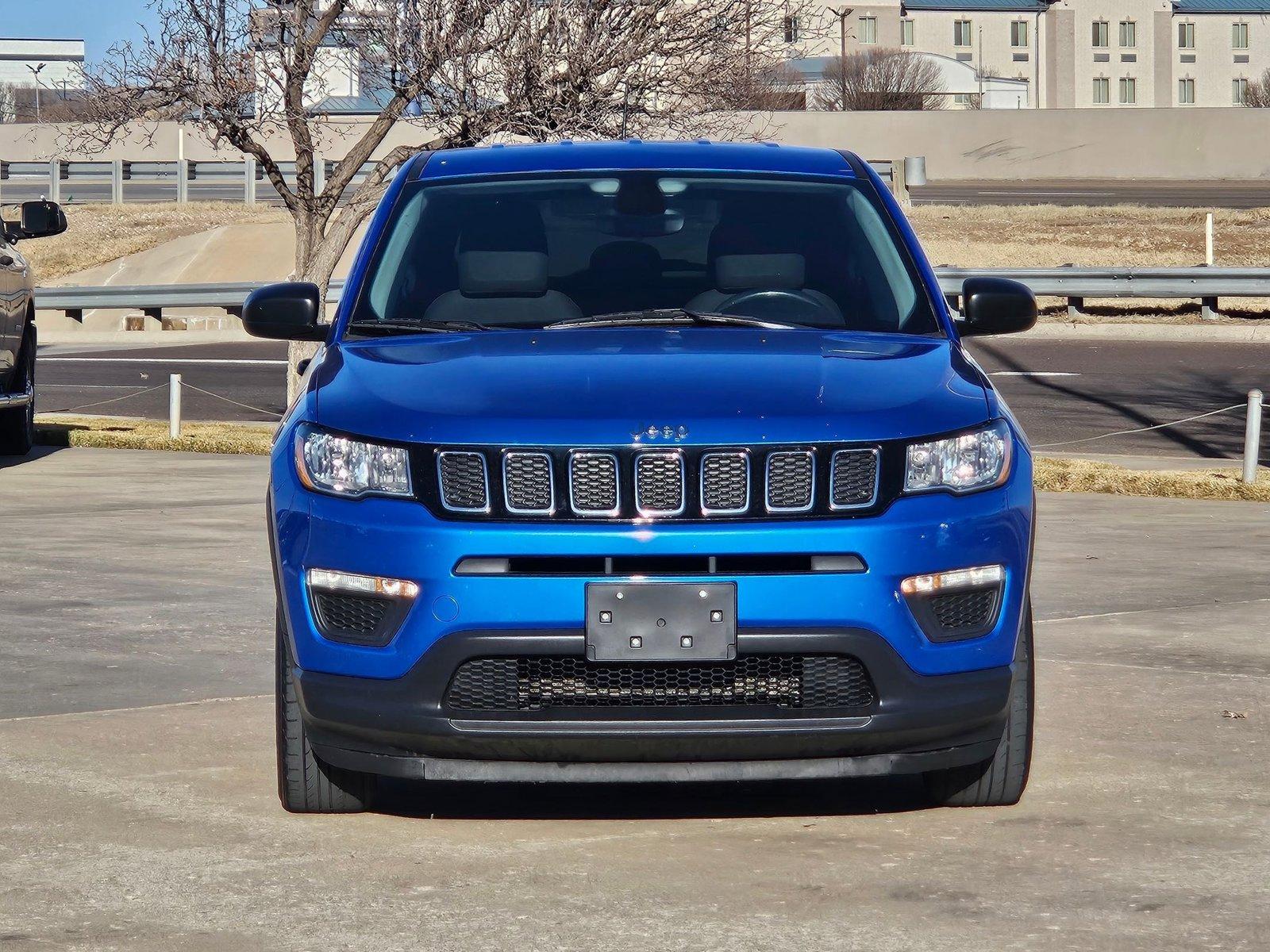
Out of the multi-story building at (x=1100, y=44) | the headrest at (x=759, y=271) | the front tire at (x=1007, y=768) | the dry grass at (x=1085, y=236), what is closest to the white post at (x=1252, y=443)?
the headrest at (x=759, y=271)

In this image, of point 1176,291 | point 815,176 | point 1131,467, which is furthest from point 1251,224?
point 815,176

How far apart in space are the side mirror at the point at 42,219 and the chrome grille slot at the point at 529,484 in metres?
8.95

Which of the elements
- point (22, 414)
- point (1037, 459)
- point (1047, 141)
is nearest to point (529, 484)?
point (1037, 459)

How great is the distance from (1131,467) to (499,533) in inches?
391

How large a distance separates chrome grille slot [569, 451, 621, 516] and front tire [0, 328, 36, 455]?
9791 millimetres

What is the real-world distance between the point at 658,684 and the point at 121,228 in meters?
36.3

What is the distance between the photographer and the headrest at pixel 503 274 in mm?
5758

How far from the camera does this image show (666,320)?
5512 mm

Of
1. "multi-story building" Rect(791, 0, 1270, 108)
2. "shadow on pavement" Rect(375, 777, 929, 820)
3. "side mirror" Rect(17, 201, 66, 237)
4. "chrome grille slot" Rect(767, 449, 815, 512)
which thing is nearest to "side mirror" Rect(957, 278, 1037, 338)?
"shadow on pavement" Rect(375, 777, 929, 820)

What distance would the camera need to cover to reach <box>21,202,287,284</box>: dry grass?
36.8m

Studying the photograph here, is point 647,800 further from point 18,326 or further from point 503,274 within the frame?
point 18,326

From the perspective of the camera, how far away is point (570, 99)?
1579cm

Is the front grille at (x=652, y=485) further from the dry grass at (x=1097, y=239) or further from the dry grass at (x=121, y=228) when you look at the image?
the dry grass at (x=121, y=228)

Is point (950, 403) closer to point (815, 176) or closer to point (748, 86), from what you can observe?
point (815, 176)
